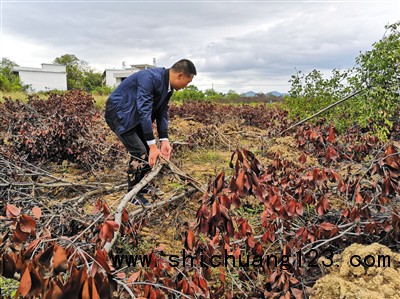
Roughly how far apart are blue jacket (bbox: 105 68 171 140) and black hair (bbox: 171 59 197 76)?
0.13 metres

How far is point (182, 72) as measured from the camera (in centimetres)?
309

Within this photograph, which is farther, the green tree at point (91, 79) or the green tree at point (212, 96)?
the green tree at point (91, 79)

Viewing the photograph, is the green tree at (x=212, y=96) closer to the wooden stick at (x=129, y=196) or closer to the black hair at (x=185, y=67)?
the black hair at (x=185, y=67)

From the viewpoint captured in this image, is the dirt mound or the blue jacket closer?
the dirt mound

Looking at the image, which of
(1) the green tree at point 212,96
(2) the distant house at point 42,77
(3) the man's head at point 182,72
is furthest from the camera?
(2) the distant house at point 42,77

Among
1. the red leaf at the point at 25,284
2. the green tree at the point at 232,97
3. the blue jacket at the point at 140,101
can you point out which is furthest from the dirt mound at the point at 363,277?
the green tree at the point at 232,97

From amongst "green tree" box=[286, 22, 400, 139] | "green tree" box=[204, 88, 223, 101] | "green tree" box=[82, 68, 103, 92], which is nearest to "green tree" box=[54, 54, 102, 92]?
"green tree" box=[82, 68, 103, 92]

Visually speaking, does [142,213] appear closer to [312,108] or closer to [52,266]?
[52,266]

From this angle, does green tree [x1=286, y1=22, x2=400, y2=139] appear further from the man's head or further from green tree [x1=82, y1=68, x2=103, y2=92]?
green tree [x1=82, y1=68, x2=103, y2=92]

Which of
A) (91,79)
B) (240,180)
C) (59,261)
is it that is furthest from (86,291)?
(91,79)

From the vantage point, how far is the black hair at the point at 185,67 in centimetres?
308

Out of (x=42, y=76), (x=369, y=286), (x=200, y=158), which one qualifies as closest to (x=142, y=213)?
(x=369, y=286)

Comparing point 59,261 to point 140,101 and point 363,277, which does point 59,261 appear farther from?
point 140,101

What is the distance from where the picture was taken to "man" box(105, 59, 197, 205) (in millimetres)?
2977
